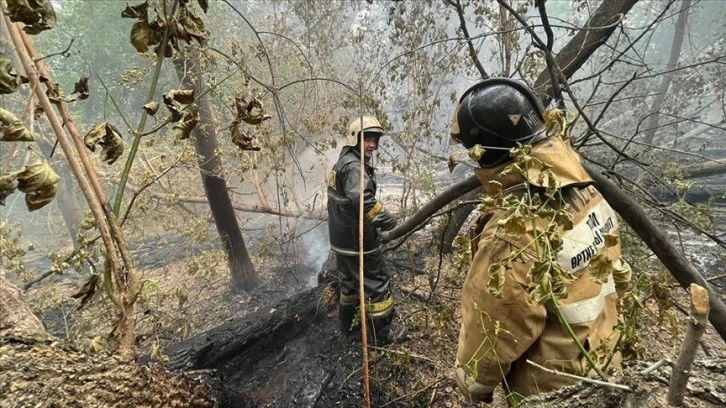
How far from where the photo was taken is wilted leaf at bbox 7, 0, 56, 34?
75 centimetres

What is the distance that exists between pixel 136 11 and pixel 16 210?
24934 millimetres

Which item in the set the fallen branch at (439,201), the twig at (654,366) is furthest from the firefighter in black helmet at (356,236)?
the twig at (654,366)

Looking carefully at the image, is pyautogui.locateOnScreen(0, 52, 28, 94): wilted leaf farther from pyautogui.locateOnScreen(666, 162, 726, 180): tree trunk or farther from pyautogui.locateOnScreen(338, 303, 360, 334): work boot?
pyautogui.locateOnScreen(666, 162, 726, 180): tree trunk

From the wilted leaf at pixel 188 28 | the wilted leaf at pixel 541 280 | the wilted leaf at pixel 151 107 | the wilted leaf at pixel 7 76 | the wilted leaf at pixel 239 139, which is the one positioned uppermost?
the wilted leaf at pixel 188 28

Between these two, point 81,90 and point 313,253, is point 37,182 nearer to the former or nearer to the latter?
point 81,90

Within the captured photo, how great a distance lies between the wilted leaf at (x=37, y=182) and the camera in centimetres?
77

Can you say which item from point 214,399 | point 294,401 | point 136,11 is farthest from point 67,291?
point 136,11

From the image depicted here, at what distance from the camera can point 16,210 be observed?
18.5m

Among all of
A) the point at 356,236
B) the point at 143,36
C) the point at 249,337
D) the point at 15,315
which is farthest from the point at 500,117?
the point at 249,337

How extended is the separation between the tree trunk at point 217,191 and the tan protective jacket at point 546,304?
12.7ft

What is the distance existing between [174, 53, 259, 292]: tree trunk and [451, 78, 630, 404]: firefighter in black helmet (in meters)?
3.79

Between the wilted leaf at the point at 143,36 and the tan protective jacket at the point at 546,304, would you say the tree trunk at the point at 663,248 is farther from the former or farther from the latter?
the wilted leaf at the point at 143,36

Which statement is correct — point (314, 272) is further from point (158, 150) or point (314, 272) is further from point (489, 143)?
point (489, 143)

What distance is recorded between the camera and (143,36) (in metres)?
1.09
